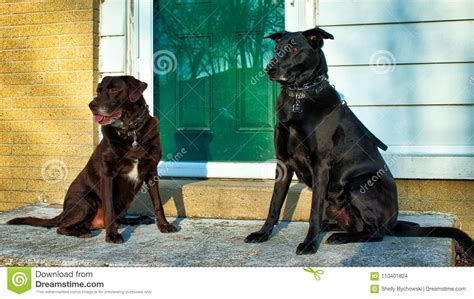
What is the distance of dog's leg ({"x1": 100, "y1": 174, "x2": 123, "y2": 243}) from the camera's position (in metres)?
3.50

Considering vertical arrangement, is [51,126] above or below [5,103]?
below

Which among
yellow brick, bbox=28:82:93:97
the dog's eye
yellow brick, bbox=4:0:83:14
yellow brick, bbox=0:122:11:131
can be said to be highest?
yellow brick, bbox=4:0:83:14

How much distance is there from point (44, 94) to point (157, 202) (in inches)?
75.7

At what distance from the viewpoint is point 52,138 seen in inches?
195

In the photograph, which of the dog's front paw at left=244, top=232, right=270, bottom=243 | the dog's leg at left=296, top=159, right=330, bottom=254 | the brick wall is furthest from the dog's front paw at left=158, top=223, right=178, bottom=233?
the brick wall

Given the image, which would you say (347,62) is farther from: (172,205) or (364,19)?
(172,205)

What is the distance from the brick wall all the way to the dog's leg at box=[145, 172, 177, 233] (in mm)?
1319

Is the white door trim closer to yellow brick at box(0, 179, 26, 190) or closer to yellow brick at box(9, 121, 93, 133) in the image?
yellow brick at box(9, 121, 93, 133)

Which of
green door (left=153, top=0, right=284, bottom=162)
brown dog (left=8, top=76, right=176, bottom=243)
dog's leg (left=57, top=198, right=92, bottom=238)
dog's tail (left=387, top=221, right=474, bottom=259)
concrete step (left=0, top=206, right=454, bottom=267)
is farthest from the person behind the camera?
green door (left=153, top=0, right=284, bottom=162)

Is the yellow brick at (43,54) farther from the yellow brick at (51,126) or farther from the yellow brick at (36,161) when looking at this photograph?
the yellow brick at (36,161)

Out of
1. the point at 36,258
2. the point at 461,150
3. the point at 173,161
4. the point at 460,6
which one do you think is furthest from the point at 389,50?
the point at 36,258

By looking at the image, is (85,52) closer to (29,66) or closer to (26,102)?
(29,66)

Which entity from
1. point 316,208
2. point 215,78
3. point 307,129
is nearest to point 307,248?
point 316,208

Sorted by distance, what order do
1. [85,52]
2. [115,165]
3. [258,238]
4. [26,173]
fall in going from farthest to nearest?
[26,173]
[85,52]
[115,165]
[258,238]
